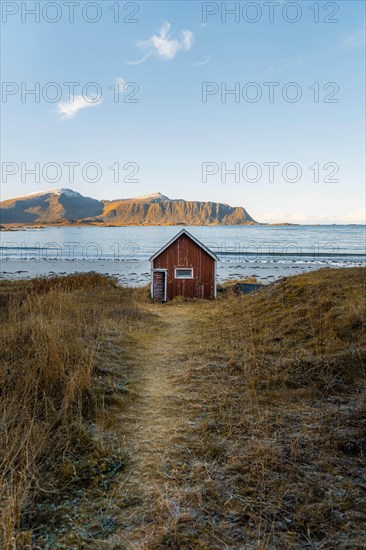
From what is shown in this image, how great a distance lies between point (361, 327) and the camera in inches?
394

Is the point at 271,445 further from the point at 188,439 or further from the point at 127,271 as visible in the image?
the point at 127,271

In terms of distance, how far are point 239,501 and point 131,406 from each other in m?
3.06

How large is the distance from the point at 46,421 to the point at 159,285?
19898 mm

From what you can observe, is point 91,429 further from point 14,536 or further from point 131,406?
point 14,536

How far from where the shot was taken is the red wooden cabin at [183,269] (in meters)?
25.3

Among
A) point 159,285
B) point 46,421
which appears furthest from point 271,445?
point 159,285

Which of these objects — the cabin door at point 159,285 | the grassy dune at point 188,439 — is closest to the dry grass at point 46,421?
the grassy dune at point 188,439

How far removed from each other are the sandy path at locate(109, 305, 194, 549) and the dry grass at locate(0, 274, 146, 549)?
367 millimetres

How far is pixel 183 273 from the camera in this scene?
25625 millimetres

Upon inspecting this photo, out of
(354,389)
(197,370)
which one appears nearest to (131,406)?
(197,370)

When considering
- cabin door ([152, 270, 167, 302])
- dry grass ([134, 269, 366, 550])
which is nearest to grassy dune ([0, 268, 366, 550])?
dry grass ([134, 269, 366, 550])

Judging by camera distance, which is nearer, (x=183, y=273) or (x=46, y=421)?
(x=46, y=421)

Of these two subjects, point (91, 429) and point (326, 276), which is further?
point (326, 276)

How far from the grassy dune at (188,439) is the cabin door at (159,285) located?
14424mm
